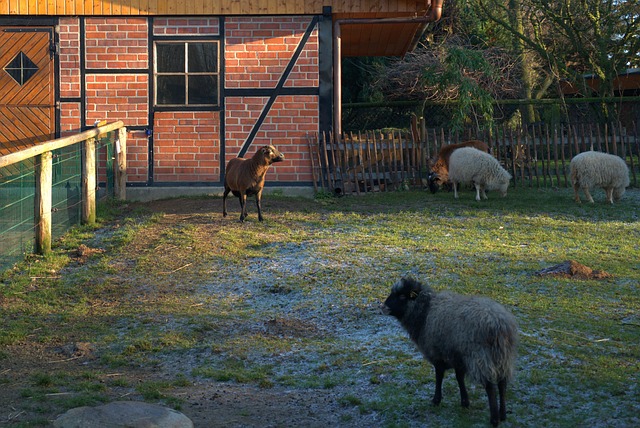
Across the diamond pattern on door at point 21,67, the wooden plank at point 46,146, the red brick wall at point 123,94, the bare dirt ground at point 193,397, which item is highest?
the diamond pattern on door at point 21,67

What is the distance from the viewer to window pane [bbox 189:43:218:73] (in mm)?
16109

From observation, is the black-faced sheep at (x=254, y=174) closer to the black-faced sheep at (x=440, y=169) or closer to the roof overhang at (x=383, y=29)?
the roof overhang at (x=383, y=29)

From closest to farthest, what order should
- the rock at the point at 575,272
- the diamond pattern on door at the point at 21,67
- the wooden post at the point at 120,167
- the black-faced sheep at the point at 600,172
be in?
the rock at the point at 575,272, the black-faced sheep at the point at 600,172, the wooden post at the point at 120,167, the diamond pattern on door at the point at 21,67

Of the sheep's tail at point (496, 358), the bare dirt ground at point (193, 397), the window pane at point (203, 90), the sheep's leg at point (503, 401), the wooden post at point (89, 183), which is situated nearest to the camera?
the sheep's tail at point (496, 358)

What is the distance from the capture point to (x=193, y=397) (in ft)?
20.0

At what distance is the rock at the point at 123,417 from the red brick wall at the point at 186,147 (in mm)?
11011

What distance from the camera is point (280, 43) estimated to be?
16.0 m

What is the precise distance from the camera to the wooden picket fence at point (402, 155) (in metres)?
16.3

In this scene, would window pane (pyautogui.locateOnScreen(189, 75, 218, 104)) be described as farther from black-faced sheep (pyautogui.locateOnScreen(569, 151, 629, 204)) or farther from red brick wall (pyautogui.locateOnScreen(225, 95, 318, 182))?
black-faced sheep (pyautogui.locateOnScreen(569, 151, 629, 204))

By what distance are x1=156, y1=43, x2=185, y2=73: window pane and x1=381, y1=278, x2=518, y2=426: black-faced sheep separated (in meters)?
11.0

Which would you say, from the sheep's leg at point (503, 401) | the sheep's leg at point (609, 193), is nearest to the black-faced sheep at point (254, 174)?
the sheep's leg at point (609, 193)

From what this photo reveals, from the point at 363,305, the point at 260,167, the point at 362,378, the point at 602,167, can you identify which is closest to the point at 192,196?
the point at 260,167

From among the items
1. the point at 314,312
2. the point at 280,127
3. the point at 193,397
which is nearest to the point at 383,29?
the point at 280,127

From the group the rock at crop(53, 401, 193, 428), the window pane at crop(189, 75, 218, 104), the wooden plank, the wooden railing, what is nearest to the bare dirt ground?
the rock at crop(53, 401, 193, 428)
